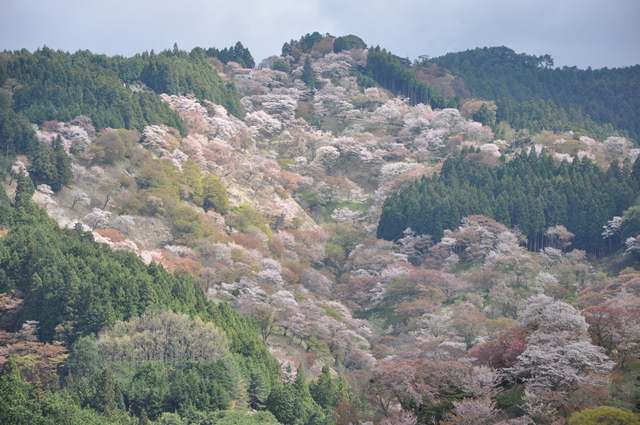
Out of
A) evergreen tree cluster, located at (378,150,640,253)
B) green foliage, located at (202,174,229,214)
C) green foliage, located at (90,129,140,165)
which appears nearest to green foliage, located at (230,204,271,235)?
green foliage, located at (202,174,229,214)

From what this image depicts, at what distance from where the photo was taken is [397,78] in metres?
135

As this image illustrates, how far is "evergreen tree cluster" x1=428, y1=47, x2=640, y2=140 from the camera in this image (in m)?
150

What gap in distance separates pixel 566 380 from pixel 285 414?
1917 cm

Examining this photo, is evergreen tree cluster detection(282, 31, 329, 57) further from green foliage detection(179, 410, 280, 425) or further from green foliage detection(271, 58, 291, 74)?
green foliage detection(179, 410, 280, 425)

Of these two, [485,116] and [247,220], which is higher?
[485,116]

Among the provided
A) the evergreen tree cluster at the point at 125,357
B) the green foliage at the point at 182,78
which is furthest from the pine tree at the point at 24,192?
the green foliage at the point at 182,78

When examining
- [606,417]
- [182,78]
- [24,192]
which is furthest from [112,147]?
[606,417]

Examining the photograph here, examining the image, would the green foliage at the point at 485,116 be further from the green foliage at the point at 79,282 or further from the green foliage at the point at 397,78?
the green foliage at the point at 79,282

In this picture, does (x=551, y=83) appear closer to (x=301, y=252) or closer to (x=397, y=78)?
(x=397, y=78)

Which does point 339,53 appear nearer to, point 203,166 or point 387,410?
point 203,166

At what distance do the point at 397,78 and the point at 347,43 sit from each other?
975 centimetres

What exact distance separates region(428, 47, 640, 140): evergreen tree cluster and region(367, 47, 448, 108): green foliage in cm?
1315

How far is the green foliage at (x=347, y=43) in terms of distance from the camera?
14138 cm

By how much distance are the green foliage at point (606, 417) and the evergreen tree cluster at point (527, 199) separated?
51.8 meters
